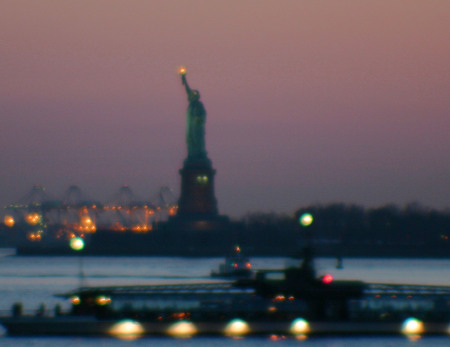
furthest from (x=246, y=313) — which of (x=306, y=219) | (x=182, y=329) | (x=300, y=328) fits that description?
(x=306, y=219)

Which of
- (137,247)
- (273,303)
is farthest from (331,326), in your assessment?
(137,247)

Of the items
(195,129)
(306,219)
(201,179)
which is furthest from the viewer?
(195,129)

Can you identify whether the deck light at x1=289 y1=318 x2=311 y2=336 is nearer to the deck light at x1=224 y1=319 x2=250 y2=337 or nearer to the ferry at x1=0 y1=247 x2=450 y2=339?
the ferry at x1=0 y1=247 x2=450 y2=339

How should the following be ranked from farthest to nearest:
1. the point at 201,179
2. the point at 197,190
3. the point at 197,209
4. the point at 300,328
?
the point at 197,209 < the point at 197,190 < the point at 201,179 < the point at 300,328

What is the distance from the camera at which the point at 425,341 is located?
2889cm

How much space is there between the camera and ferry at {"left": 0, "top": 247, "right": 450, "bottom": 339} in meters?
28.4

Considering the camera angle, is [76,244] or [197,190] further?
[197,190]

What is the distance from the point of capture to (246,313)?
28641mm

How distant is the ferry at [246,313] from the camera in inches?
1117

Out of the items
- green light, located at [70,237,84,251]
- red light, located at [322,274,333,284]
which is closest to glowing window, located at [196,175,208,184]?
red light, located at [322,274,333,284]

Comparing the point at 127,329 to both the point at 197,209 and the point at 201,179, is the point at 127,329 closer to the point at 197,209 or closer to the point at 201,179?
the point at 201,179

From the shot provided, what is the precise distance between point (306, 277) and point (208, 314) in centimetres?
253

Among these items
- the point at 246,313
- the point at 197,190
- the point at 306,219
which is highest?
the point at 197,190

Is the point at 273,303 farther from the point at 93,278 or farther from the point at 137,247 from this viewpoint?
the point at 137,247
